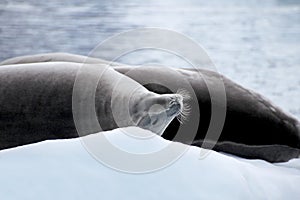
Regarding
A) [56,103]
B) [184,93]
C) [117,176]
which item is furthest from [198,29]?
[117,176]

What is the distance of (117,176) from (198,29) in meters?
2.48

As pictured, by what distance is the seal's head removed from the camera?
3.15 ft

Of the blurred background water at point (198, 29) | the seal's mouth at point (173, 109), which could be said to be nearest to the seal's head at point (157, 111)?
the seal's mouth at point (173, 109)

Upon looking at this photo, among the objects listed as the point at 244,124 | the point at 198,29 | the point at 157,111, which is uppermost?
the point at 157,111

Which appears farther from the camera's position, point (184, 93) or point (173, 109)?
point (184, 93)

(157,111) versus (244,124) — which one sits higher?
(157,111)

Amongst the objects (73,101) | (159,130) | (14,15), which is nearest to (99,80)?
(73,101)

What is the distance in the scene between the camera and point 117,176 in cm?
73

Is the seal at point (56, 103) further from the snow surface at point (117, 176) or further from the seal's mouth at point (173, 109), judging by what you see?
the snow surface at point (117, 176)

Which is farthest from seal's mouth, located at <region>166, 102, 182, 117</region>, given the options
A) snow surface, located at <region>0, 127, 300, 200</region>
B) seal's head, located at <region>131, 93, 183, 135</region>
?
snow surface, located at <region>0, 127, 300, 200</region>

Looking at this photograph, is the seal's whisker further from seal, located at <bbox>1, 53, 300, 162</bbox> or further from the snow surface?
the snow surface

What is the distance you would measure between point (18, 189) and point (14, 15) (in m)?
2.84

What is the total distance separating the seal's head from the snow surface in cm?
13

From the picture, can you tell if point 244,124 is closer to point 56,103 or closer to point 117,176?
point 56,103
